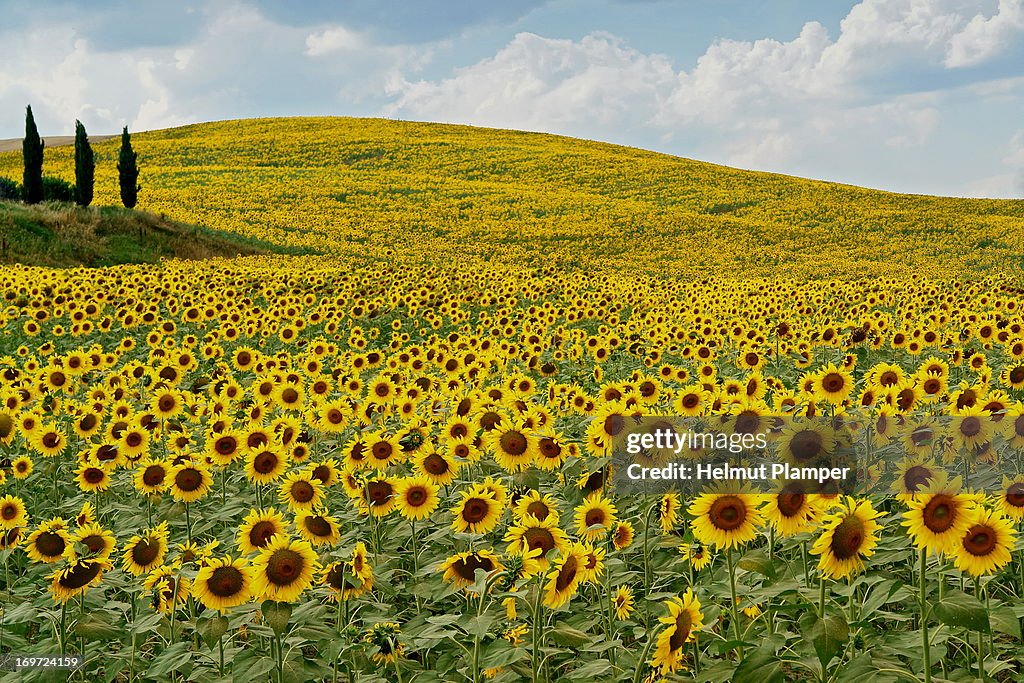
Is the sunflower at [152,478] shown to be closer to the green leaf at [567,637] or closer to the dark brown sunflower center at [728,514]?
the green leaf at [567,637]

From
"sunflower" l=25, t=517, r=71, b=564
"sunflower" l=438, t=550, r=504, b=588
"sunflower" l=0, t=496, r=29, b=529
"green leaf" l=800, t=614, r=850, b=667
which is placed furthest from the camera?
"sunflower" l=0, t=496, r=29, b=529

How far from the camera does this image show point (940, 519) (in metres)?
2.87

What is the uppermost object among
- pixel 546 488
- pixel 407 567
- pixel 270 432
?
pixel 270 432

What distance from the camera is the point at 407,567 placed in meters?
5.24

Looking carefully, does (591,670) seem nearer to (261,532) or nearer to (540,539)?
(540,539)

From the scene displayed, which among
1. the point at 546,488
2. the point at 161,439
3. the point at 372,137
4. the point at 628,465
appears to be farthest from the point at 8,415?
the point at 372,137

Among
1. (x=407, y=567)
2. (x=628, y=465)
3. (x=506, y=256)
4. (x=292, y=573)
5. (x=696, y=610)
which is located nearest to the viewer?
(x=696, y=610)

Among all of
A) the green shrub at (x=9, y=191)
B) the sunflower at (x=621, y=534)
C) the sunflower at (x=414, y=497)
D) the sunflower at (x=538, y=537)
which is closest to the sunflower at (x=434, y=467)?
the sunflower at (x=414, y=497)

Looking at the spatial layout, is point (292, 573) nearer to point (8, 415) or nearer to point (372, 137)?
point (8, 415)

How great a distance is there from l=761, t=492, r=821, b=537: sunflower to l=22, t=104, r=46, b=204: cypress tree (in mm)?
37035

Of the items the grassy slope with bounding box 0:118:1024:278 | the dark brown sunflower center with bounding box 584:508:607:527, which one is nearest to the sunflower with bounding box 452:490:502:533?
the dark brown sunflower center with bounding box 584:508:607:527

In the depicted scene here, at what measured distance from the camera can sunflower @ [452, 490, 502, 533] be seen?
166 inches

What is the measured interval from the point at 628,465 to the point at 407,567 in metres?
1.71

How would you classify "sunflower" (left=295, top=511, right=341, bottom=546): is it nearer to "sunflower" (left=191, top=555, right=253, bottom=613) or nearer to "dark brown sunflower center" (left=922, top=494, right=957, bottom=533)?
"sunflower" (left=191, top=555, right=253, bottom=613)
